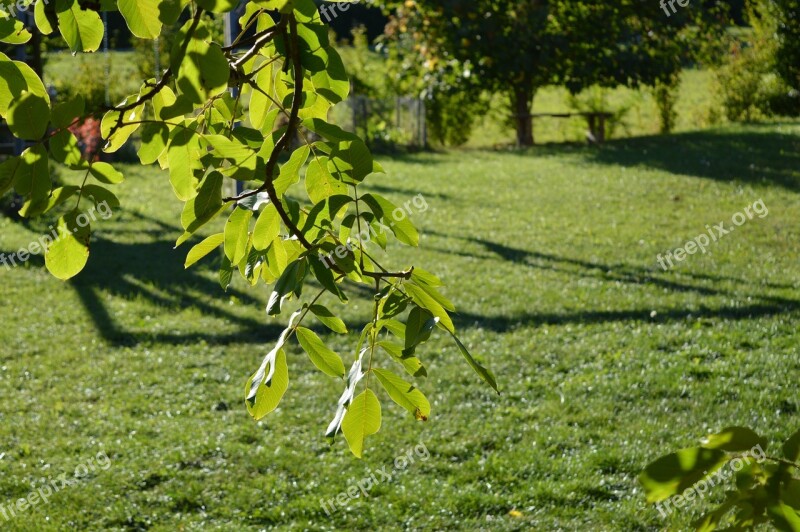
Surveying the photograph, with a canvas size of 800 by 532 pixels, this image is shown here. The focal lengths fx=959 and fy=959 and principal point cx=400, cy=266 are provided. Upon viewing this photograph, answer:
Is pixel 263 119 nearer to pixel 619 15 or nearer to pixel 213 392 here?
pixel 213 392

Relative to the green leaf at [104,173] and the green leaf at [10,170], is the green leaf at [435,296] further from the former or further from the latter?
the green leaf at [10,170]

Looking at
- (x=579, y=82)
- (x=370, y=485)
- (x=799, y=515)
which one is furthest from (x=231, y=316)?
(x=579, y=82)

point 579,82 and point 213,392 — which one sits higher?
point 579,82

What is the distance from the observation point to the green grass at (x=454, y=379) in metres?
4.44

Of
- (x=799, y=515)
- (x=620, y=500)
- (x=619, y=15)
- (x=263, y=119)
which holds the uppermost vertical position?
(x=619, y=15)

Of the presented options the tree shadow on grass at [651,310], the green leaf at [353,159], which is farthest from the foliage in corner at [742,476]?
the tree shadow on grass at [651,310]

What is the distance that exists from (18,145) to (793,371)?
918cm

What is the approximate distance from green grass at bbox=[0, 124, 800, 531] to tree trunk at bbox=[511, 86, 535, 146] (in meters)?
6.52

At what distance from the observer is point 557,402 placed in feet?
18.4

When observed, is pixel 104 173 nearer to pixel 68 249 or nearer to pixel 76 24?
pixel 68 249

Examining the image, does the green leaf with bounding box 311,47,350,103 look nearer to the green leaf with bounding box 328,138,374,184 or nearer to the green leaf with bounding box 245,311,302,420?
the green leaf with bounding box 328,138,374,184

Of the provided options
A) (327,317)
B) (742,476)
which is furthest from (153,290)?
(742,476)

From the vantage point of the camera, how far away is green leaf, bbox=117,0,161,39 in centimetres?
135

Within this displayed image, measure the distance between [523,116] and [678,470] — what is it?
1634 cm
